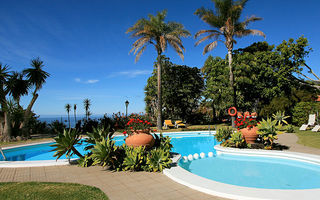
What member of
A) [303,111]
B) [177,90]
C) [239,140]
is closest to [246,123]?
[239,140]

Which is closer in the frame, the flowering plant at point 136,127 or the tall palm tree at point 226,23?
the flowering plant at point 136,127

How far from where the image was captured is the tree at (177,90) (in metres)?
24.9

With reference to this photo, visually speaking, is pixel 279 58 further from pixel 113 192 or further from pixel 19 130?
pixel 19 130

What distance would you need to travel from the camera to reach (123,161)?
5.56 metres

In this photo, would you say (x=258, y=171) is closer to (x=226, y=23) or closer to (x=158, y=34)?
(x=226, y=23)

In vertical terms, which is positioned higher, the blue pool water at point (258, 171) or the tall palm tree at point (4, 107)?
the tall palm tree at point (4, 107)

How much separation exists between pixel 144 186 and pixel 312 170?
17.7 ft

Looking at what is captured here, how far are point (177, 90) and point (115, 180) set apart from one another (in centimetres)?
2063

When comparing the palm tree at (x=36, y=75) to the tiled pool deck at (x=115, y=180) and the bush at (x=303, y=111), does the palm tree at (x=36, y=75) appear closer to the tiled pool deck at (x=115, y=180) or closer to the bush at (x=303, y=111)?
the tiled pool deck at (x=115, y=180)

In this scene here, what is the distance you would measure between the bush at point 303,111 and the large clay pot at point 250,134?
12.2 meters

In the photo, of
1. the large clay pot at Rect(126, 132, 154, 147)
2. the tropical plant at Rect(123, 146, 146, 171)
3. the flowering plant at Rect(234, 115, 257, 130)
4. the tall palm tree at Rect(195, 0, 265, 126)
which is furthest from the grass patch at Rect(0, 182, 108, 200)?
the tall palm tree at Rect(195, 0, 265, 126)

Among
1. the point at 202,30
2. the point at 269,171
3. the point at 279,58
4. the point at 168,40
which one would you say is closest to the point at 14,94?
the point at 168,40

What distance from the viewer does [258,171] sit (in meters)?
6.14

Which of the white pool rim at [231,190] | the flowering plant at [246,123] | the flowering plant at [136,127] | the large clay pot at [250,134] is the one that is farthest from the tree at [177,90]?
the white pool rim at [231,190]
